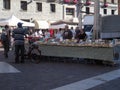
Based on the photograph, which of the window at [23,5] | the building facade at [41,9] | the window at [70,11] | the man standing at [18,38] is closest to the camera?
the man standing at [18,38]

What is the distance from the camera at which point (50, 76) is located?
12.8 meters

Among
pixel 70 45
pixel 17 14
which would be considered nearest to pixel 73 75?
pixel 70 45

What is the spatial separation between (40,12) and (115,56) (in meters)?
38.5

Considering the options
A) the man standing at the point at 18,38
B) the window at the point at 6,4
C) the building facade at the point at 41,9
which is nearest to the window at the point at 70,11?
the building facade at the point at 41,9

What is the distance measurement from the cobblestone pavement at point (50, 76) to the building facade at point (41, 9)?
34147 millimetres

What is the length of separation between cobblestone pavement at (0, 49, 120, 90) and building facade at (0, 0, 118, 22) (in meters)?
34.1

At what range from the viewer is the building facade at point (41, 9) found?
5053 centimetres

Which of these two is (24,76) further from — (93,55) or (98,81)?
(93,55)

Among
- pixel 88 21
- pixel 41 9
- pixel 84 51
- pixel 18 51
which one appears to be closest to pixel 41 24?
pixel 41 9

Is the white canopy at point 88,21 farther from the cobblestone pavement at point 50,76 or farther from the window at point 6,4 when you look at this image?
the cobblestone pavement at point 50,76

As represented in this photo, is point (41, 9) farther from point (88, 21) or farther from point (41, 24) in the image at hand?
point (88, 21)

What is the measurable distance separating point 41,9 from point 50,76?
41995 mm

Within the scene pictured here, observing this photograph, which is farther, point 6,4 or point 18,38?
point 6,4

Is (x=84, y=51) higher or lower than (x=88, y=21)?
lower
